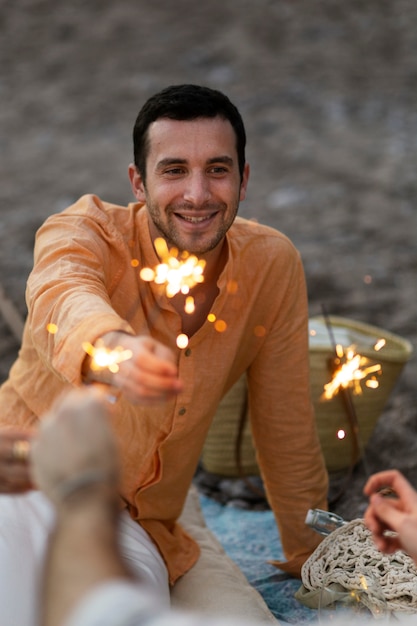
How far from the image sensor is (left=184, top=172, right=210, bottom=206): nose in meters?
2.60

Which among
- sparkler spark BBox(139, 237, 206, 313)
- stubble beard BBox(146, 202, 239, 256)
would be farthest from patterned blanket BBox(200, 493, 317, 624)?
stubble beard BBox(146, 202, 239, 256)

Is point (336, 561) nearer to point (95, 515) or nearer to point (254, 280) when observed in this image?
point (254, 280)

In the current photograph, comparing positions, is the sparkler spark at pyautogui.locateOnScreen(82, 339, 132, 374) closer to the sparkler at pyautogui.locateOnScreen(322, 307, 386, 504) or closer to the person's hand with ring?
the person's hand with ring

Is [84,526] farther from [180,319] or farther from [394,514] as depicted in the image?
[180,319]

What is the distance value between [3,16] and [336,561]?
9.16 m

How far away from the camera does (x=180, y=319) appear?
2.71m

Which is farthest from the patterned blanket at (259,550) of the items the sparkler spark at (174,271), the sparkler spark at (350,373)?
the sparkler spark at (174,271)

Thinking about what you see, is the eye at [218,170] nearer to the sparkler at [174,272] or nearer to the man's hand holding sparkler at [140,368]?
the sparkler at [174,272]

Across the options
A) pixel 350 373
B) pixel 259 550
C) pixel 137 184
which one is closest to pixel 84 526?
pixel 137 184

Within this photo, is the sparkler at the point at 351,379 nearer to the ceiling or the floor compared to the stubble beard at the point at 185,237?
nearer to the floor

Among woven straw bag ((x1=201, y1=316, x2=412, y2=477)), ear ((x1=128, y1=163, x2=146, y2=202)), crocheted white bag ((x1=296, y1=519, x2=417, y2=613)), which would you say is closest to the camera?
crocheted white bag ((x1=296, y1=519, x2=417, y2=613))

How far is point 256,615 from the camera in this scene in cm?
272

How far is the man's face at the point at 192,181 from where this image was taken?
2.62 metres

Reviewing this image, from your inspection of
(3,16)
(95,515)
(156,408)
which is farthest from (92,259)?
(3,16)
